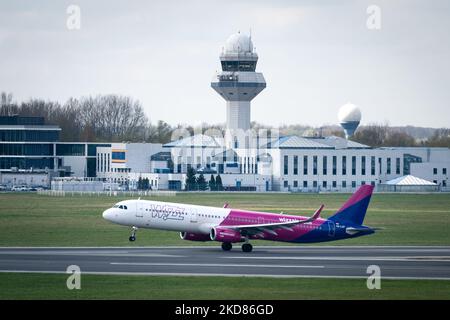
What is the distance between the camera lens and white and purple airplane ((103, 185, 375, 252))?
76.2 meters

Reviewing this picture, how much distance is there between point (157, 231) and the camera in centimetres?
9775

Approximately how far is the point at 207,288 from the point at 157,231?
41.9m

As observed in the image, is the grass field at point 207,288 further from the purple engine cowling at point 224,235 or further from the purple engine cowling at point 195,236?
the purple engine cowling at point 195,236

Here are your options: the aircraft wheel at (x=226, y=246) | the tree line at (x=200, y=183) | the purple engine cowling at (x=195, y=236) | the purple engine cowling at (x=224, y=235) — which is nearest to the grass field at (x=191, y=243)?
the purple engine cowling at (x=195, y=236)

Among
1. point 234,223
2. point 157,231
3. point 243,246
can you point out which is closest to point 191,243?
point 234,223

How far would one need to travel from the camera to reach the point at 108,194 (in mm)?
167500

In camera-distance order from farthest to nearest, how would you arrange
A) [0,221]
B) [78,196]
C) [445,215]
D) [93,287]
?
[78,196]
[445,215]
[0,221]
[93,287]

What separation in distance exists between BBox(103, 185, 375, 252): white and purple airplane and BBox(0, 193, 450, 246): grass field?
6.99 metres

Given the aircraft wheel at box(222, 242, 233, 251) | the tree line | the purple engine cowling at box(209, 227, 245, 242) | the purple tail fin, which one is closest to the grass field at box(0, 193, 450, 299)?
the aircraft wheel at box(222, 242, 233, 251)

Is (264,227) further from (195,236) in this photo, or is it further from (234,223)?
(195,236)
